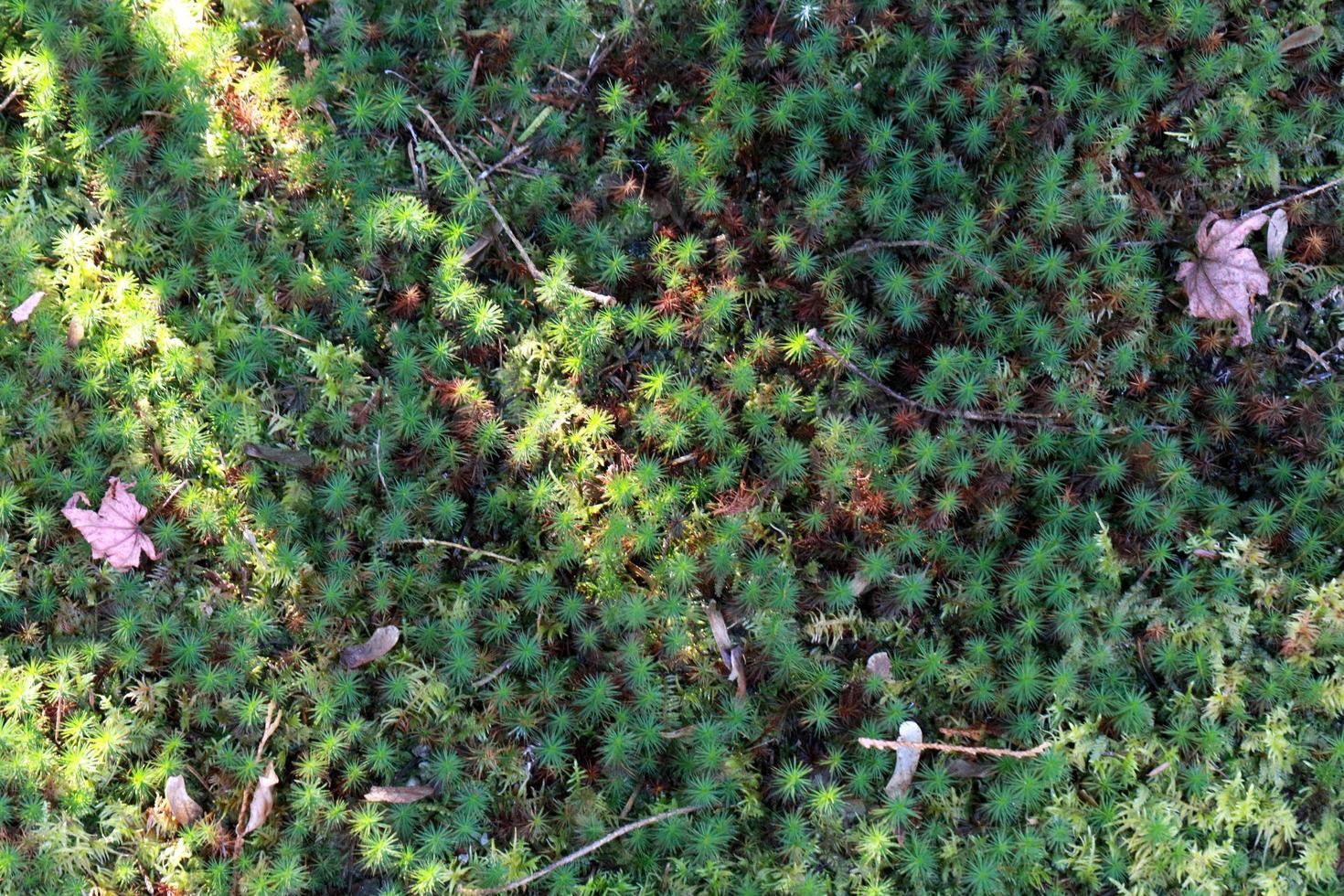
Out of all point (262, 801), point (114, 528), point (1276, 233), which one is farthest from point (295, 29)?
point (1276, 233)

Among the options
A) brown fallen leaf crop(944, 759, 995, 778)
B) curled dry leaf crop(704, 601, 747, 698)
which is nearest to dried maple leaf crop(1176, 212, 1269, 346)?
brown fallen leaf crop(944, 759, 995, 778)

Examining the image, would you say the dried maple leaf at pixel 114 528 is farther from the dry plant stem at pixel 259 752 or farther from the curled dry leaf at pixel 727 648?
the curled dry leaf at pixel 727 648

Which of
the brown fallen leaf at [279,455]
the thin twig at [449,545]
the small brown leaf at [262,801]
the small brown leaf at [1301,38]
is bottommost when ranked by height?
the small brown leaf at [262,801]

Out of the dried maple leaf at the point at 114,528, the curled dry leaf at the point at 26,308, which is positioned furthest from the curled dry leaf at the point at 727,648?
the curled dry leaf at the point at 26,308

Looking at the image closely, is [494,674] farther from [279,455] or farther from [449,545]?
[279,455]

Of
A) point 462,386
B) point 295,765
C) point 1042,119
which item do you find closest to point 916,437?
point 1042,119
